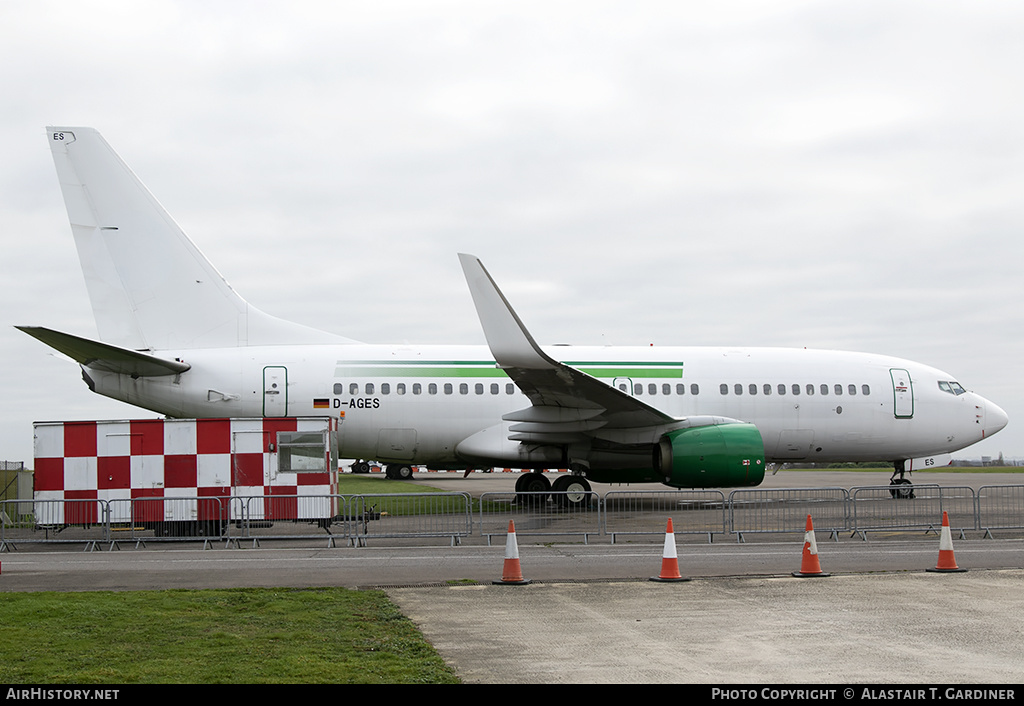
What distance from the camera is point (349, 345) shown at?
21547mm

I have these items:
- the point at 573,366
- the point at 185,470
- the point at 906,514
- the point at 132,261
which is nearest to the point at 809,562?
the point at 906,514

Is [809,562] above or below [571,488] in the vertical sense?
below

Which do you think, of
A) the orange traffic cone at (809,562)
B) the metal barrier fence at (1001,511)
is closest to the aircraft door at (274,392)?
the orange traffic cone at (809,562)

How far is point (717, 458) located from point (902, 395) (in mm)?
6959

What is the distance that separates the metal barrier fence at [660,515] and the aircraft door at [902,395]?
189 inches

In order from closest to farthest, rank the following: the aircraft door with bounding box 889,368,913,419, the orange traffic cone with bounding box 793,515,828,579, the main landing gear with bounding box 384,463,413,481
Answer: the orange traffic cone with bounding box 793,515,828,579 → the aircraft door with bounding box 889,368,913,419 → the main landing gear with bounding box 384,463,413,481

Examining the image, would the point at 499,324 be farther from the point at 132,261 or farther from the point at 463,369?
the point at 132,261

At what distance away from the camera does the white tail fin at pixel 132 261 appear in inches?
773

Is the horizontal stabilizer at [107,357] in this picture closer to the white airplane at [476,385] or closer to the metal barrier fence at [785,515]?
the white airplane at [476,385]

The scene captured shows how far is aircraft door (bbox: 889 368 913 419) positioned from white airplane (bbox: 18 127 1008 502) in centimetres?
3

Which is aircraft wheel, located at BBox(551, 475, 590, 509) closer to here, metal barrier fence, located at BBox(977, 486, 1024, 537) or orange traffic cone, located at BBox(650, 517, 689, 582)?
metal barrier fence, located at BBox(977, 486, 1024, 537)

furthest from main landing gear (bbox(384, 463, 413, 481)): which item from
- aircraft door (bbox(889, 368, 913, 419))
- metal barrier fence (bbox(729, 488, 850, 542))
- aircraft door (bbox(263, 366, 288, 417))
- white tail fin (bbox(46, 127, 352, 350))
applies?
metal barrier fence (bbox(729, 488, 850, 542))

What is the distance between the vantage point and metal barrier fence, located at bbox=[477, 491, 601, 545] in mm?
15625

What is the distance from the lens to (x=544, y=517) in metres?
18.4
